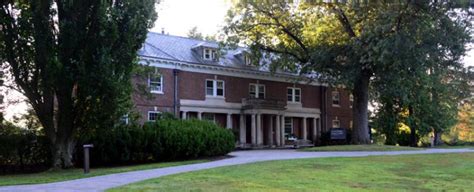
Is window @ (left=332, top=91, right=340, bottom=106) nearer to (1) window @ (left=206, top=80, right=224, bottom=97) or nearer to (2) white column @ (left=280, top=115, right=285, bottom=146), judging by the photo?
(2) white column @ (left=280, top=115, right=285, bottom=146)

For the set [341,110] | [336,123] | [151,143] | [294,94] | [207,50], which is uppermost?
[207,50]

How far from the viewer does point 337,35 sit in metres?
33.2

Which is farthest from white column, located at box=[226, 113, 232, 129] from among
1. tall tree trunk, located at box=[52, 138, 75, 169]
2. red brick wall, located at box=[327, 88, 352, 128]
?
tall tree trunk, located at box=[52, 138, 75, 169]

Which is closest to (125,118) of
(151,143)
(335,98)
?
(151,143)

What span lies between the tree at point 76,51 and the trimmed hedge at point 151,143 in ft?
5.31

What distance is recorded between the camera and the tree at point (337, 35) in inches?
1139

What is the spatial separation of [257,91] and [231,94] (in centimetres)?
298

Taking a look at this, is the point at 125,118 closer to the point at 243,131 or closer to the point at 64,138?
the point at 64,138

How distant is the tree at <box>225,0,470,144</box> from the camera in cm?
2894

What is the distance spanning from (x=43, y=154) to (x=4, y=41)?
506cm

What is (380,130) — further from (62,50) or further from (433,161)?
(62,50)

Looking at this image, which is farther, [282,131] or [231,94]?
[282,131]

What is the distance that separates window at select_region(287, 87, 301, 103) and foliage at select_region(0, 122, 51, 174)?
2652 cm

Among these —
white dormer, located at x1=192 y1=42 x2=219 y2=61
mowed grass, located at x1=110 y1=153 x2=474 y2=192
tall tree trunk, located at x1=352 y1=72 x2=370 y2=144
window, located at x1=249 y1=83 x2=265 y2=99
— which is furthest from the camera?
window, located at x1=249 y1=83 x2=265 y2=99
